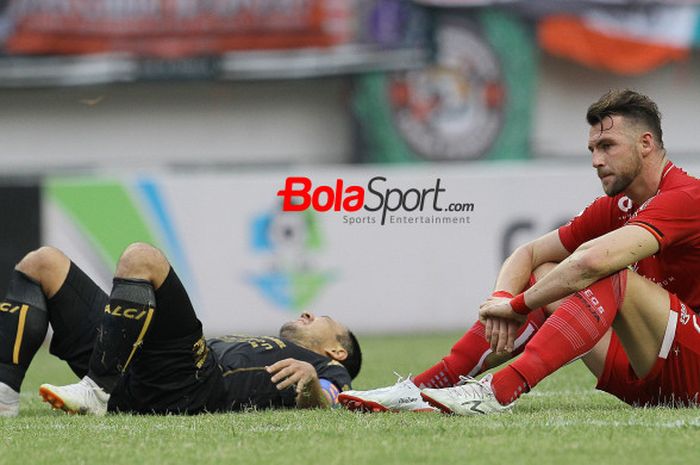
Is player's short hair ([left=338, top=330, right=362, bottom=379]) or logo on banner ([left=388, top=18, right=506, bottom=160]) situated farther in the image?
logo on banner ([left=388, top=18, right=506, bottom=160])

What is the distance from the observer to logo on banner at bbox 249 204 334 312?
13.7 meters

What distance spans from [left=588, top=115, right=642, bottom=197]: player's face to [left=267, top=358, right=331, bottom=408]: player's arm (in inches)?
57.7

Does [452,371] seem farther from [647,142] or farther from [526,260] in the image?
[647,142]

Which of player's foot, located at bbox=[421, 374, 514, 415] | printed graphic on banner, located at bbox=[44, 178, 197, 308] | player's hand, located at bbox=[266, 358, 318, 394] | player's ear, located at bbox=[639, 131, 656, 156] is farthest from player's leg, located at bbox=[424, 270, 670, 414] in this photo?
printed graphic on banner, located at bbox=[44, 178, 197, 308]

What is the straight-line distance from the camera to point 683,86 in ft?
76.3

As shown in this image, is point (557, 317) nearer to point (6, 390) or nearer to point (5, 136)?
point (6, 390)

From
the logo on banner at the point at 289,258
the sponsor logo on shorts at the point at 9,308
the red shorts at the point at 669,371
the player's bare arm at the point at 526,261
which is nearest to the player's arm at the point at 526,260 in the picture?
the player's bare arm at the point at 526,261

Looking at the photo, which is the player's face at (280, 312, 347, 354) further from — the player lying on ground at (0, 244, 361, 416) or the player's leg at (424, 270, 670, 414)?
the player's leg at (424, 270, 670, 414)

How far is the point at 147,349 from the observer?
5.67 m

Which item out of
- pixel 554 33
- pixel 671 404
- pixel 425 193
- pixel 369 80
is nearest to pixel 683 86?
pixel 554 33

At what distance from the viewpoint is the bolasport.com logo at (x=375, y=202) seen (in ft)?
44.0

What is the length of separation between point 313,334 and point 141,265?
4.13 feet

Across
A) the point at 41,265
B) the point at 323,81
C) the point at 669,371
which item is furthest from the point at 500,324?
the point at 323,81

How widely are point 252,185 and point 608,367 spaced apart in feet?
28.4
